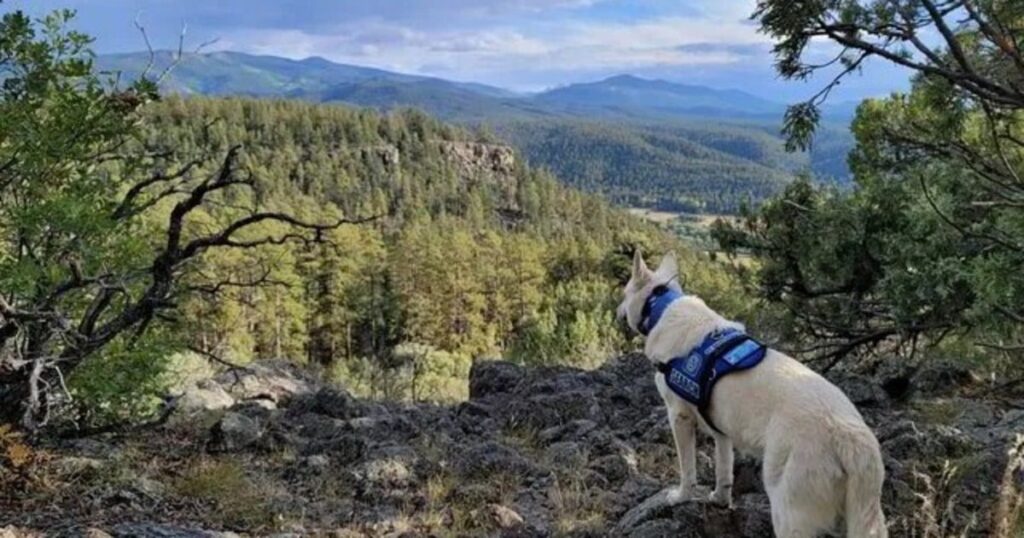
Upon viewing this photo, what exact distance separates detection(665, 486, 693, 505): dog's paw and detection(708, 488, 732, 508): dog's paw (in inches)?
4.6

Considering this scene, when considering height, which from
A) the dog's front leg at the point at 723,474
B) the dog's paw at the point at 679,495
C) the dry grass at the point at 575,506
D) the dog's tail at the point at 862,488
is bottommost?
the dry grass at the point at 575,506

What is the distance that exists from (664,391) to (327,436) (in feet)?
10.6

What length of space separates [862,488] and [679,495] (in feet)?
4.62

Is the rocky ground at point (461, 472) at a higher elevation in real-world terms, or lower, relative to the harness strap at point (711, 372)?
lower

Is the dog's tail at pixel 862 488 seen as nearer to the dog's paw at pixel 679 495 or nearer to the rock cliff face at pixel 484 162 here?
the dog's paw at pixel 679 495

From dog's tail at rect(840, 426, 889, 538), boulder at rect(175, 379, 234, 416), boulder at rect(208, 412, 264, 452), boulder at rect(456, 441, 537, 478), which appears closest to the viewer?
dog's tail at rect(840, 426, 889, 538)

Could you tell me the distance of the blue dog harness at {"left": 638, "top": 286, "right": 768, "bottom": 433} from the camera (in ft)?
13.8

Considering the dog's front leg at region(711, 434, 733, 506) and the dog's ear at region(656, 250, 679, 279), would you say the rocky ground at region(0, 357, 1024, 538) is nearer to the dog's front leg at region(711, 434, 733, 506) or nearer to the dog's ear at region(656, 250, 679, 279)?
the dog's front leg at region(711, 434, 733, 506)

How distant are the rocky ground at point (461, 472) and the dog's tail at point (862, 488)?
0.30 feet

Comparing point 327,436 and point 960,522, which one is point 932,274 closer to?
point 960,522

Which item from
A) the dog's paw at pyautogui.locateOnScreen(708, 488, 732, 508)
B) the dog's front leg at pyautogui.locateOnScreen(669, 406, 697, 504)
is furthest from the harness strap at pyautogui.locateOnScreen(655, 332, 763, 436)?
the dog's paw at pyautogui.locateOnScreen(708, 488, 732, 508)

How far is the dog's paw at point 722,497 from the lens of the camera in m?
4.59

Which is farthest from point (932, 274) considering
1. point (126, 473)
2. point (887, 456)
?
point (126, 473)

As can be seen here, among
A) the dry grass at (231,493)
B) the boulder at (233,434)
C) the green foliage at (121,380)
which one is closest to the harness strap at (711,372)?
the dry grass at (231,493)
